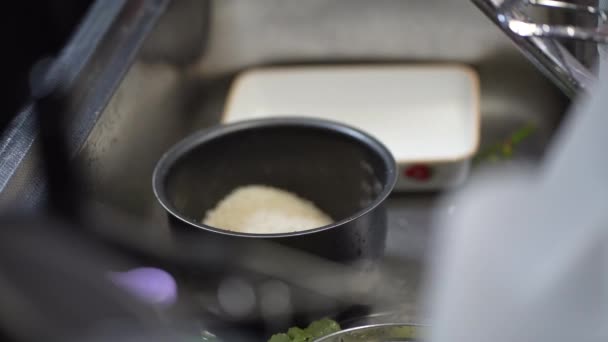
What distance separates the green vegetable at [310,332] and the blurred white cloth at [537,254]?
0.25m

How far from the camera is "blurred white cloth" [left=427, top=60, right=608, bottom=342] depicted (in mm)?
234

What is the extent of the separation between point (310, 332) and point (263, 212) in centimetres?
14

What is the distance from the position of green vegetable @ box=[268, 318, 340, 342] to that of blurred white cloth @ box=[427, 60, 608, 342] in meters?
0.25

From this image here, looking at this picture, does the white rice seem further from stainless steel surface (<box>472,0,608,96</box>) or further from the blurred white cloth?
the blurred white cloth

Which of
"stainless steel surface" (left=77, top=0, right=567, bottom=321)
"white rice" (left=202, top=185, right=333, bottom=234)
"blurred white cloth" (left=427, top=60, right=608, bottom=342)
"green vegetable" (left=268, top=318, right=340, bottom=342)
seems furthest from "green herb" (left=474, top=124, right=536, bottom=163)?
"blurred white cloth" (left=427, top=60, right=608, bottom=342)

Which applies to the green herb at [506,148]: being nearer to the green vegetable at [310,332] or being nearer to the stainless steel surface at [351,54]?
the stainless steel surface at [351,54]

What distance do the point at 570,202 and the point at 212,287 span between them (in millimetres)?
321

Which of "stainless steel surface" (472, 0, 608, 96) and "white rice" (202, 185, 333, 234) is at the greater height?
"stainless steel surface" (472, 0, 608, 96)

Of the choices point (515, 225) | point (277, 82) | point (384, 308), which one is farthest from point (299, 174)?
point (515, 225)

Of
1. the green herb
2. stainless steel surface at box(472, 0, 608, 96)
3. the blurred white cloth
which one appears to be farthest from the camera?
the green herb

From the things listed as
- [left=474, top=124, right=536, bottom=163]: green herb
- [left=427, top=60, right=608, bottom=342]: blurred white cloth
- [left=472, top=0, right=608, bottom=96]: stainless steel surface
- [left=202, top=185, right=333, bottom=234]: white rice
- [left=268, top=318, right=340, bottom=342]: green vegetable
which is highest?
[left=472, top=0, right=608, bottom=96]: stainless steel surface

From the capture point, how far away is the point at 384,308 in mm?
590

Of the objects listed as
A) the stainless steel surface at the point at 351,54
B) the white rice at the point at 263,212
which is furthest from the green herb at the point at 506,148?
the white rice at the point at 263,212

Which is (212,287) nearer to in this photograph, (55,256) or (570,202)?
(55,256)
